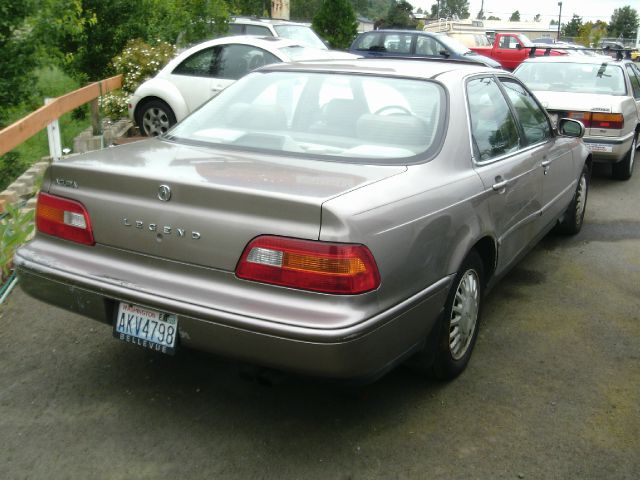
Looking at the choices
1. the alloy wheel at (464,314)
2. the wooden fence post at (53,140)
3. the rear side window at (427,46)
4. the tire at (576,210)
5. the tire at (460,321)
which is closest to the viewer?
the tire at (460,321)

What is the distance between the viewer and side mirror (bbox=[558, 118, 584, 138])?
5.65 metres

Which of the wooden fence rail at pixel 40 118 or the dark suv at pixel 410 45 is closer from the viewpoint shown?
the wooden fence rail at pixel 40 118

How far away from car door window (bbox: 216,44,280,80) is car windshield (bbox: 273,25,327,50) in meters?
4.82

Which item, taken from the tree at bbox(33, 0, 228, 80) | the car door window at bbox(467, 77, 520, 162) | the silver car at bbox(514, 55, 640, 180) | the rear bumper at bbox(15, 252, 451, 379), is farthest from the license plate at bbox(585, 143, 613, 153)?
the tree at bbox(33, 0, 228, 80)

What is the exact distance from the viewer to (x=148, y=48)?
1192 cm

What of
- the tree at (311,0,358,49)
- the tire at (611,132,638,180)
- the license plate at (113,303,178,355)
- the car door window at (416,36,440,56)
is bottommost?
the tire at (611,132,638,180)

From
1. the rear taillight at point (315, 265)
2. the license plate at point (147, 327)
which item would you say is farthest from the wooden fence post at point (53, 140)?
the rear taillight at point (315, 265)

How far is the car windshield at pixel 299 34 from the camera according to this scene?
14.4 meters

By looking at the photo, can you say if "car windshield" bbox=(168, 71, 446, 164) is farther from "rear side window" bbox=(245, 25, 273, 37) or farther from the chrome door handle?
"rear side window" bbox=(245, 25, 273, 37)

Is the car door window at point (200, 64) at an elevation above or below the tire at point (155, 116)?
above

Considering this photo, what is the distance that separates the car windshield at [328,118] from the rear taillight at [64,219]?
79cm

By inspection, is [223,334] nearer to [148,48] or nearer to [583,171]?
[583,171]

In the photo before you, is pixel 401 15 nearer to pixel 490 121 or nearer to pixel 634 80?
pixel 634 80

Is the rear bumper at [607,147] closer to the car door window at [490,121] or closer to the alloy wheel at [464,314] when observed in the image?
the car door window at [490,121]
